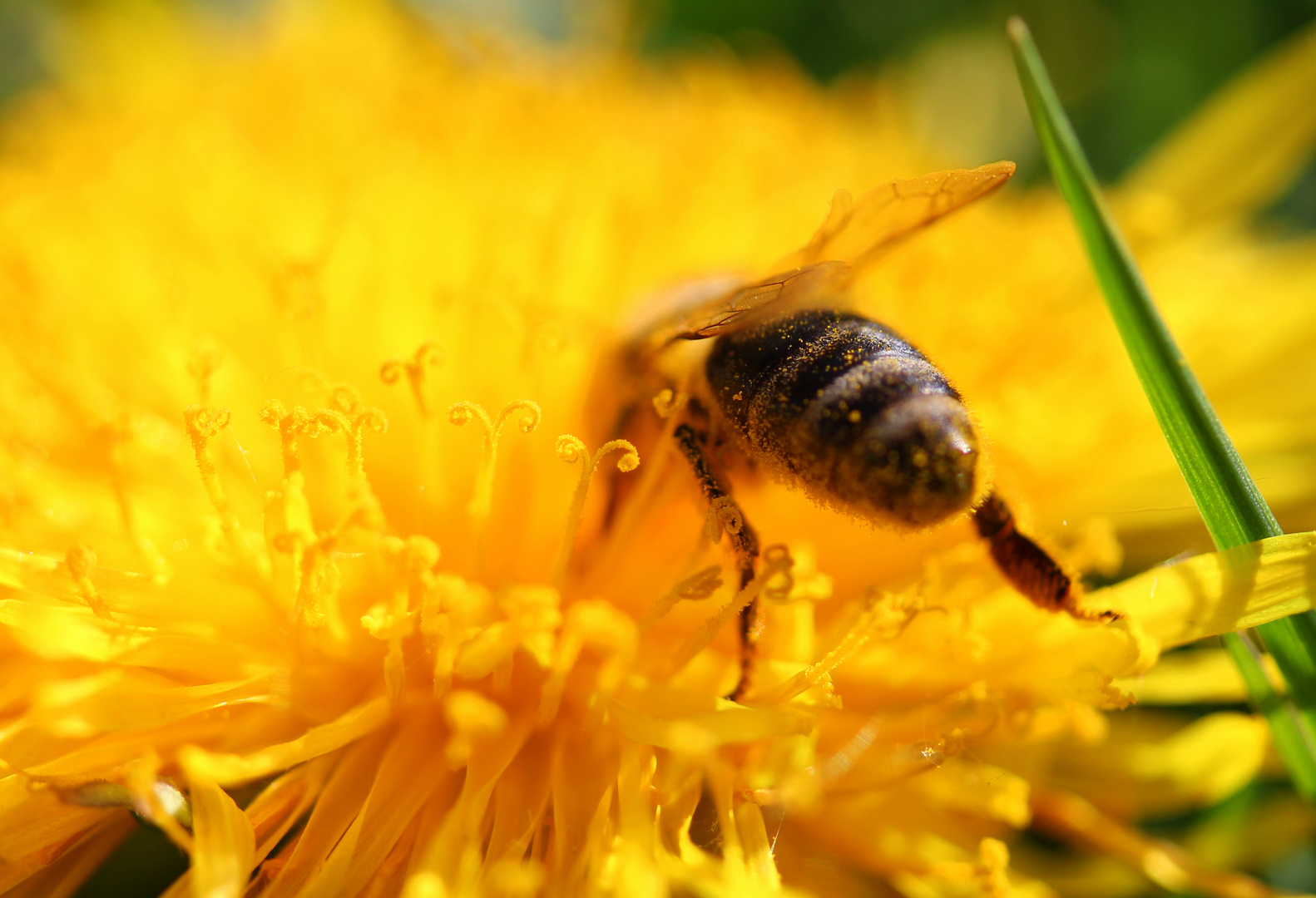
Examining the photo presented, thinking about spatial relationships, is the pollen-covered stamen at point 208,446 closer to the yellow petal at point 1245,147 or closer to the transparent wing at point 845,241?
the transparent wing at point 845,241

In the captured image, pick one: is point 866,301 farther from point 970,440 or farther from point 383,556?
point 383,556

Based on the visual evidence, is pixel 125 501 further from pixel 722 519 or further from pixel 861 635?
pixel 861 635

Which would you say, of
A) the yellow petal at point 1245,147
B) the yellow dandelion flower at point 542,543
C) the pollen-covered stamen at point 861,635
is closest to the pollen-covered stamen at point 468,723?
the yellow dandelion flower at point 542,543

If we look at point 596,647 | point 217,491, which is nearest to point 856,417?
point 596,647

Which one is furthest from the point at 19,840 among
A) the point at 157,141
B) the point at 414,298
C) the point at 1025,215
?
the point at 1025,215

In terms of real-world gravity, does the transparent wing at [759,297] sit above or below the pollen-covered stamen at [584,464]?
above

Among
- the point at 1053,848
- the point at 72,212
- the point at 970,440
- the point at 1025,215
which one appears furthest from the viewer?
the point at 1025,215
